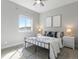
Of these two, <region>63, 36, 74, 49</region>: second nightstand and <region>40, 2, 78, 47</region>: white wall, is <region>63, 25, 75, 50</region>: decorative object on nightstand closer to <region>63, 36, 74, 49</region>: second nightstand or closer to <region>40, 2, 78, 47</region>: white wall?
<region>63, 36, 74, 49</region>: second nightstand

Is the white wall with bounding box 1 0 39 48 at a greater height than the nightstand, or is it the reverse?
the white wall with bounding box 1 0 39 48

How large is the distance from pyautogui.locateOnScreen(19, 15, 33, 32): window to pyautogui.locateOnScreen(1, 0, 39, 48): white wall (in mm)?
346

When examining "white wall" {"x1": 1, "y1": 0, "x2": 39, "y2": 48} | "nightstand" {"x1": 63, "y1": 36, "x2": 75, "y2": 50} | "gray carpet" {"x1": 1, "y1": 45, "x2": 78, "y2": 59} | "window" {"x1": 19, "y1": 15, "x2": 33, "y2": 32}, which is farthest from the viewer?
"window" {"x1": 19, "y1": 15, "x2": 33, "y2": 32}

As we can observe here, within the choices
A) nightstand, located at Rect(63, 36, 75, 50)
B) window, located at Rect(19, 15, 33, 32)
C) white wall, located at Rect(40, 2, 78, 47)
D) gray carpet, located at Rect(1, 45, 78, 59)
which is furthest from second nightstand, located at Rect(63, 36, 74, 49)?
window, located at Rect(19, 15, 33, 32)

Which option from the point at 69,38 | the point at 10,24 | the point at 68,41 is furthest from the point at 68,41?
the point at 10,24

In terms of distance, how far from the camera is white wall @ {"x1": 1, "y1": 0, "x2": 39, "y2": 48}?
4.21 m

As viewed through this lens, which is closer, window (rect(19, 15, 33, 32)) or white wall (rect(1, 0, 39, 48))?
white wall (rect(1, 0, 39, 48))

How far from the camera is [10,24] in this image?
4.58m

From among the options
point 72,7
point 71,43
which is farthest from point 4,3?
point 71,43

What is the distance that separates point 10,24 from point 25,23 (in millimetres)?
1374

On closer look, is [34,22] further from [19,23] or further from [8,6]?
[8,6]

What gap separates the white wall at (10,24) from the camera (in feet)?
13.8

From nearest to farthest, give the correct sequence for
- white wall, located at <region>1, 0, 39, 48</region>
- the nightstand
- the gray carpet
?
the gray carpet < the nightstand < white wall, located at <region>1, 0, 39, 48</region>

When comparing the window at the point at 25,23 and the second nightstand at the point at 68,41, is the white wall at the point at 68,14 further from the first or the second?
the window at the point at 25,23
